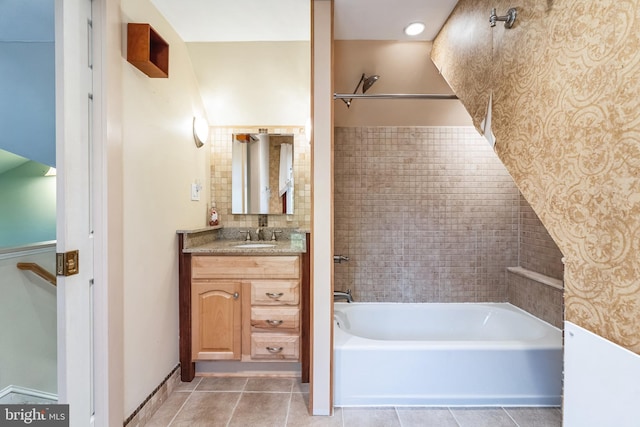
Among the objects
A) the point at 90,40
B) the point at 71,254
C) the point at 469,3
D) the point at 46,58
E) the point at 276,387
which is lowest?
the point at 276,387

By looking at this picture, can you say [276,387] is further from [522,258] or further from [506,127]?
[522,258]

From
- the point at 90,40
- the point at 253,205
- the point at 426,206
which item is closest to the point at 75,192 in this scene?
the point at 90,40

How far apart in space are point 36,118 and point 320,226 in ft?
5.95

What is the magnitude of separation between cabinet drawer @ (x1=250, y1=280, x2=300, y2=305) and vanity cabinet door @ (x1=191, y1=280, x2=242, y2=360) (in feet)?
0.39

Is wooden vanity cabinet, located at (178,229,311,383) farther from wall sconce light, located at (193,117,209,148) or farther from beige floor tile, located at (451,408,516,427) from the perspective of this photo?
beige floor tile, located at (451,408,516,427)

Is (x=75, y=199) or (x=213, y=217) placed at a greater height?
(x=75, y=199)

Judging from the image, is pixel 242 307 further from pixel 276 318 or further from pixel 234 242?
pixel 234 242

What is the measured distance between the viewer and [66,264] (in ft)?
3.86

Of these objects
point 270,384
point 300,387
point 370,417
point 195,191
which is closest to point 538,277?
point 370,417

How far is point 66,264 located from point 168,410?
1134mm

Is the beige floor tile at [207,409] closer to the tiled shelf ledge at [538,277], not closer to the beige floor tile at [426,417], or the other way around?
the beige floor tile at [426,417]

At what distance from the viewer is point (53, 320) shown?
1.73 m

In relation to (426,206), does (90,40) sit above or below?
above

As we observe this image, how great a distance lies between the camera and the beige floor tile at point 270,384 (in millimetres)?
1984
